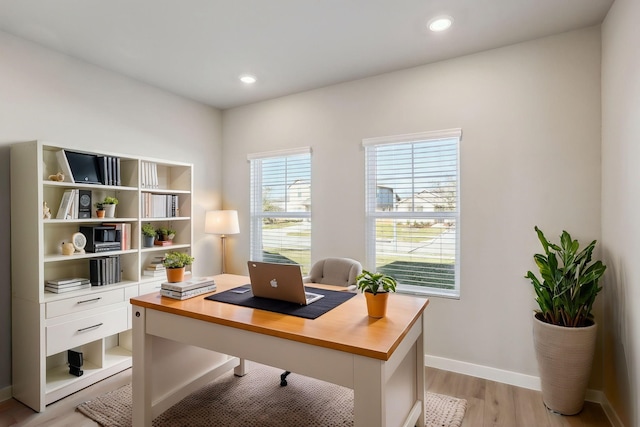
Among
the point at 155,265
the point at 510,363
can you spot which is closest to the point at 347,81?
the point at 155,265

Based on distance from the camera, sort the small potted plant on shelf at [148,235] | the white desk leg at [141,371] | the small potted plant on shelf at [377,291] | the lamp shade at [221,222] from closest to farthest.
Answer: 1. the small potted plant on shelf at [377,291]
2. the white desk leg at [141,371]
3. the small potted plant on shelf at [148,235]
4. the lamp shade at [221,222]

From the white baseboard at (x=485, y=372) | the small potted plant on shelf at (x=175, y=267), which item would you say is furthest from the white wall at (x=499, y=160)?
the small potted plant on shelf at (x=175, y=267)

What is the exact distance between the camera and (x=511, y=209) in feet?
8.66

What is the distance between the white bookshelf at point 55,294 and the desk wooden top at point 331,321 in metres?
0.92

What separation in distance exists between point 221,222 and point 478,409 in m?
2.85

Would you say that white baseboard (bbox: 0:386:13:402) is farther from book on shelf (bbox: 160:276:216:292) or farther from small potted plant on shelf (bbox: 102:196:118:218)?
book on shelf (bbox: 160:276:216:292)

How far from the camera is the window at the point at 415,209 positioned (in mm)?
2916

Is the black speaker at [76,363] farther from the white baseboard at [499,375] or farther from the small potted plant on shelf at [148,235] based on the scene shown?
the white baseboard at [499,375]

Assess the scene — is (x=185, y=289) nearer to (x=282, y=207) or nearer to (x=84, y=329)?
(x=84, y=329)

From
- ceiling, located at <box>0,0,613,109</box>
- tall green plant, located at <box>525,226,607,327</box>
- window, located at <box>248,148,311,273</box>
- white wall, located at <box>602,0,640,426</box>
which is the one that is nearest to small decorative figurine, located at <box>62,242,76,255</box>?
ceiling, located at <box>0,0,613,109</box>

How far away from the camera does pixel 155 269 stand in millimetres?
3260

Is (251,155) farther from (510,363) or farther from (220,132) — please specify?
(510,363)

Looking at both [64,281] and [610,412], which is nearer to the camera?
[610,412]

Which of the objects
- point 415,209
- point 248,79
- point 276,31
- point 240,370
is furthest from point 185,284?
point 248,79
